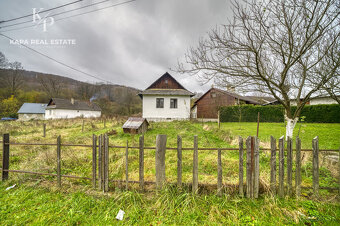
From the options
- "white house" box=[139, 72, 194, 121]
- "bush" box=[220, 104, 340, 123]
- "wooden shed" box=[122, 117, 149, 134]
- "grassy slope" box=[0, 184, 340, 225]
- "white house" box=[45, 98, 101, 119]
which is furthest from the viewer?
"white house" box=[45, 98, 101, 119]

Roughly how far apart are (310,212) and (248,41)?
4.58 metres

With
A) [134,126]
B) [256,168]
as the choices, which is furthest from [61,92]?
[256,168]

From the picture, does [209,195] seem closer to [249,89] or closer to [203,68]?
[203,68]

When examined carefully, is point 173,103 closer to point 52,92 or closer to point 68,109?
point 68,109

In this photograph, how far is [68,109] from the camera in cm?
3612

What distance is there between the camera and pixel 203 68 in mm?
4883

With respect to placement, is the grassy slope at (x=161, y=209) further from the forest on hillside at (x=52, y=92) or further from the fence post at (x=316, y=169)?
the forest on hillside at (x=52, y=92)

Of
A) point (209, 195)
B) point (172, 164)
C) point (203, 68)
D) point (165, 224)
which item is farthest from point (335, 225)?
point (203, 68)

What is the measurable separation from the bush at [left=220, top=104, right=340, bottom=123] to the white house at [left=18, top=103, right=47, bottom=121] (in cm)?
4766

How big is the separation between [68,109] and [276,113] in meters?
46.1

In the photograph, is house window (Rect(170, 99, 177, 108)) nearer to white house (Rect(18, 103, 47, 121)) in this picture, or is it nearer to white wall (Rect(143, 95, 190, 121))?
white wall (Rect(143, 95, 190, 121))

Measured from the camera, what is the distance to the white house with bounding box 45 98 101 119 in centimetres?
3398

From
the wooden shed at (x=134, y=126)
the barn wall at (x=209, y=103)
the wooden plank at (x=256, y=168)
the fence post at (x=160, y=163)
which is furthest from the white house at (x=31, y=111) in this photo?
the wooden plank at (x=256, y=168)

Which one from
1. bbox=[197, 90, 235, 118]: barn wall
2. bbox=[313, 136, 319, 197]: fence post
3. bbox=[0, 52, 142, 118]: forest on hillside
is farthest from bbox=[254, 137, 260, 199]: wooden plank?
bbox=[0, 52, 142, 118]: forest on hillside
